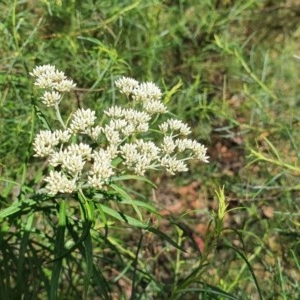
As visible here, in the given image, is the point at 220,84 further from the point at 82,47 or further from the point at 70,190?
the point at 70,190

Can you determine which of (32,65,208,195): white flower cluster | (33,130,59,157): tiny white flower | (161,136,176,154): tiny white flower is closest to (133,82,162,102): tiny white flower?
(32,65,208,195): white flower cluster

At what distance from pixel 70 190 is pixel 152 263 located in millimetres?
1628

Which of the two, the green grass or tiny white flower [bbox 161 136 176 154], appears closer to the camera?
tiny white flower [bbox 161 136 176 154]

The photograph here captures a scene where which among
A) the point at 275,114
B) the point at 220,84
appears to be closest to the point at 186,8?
the point at 220,84

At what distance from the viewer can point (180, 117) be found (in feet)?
11.0

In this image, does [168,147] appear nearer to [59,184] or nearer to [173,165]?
[173,165]

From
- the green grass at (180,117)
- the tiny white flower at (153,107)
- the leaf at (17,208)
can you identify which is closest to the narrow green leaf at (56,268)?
the green grass at (180,117)

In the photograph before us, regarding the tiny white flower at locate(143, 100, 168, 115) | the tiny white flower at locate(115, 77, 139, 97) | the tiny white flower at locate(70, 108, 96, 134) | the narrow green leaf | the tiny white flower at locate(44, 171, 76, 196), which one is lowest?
the narrow green leaf

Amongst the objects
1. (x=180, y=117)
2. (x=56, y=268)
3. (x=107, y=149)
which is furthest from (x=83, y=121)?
(x=180, y=117)

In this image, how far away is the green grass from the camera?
8.51ft

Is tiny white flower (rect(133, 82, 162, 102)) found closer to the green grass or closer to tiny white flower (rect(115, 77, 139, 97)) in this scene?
tiny white flower (rect(115, 77, 139, 97))

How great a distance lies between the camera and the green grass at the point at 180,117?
2594 millimetres

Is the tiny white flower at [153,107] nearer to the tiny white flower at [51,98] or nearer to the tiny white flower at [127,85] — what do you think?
the tiny white flower at [127,85]

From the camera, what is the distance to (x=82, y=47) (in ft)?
10.6
